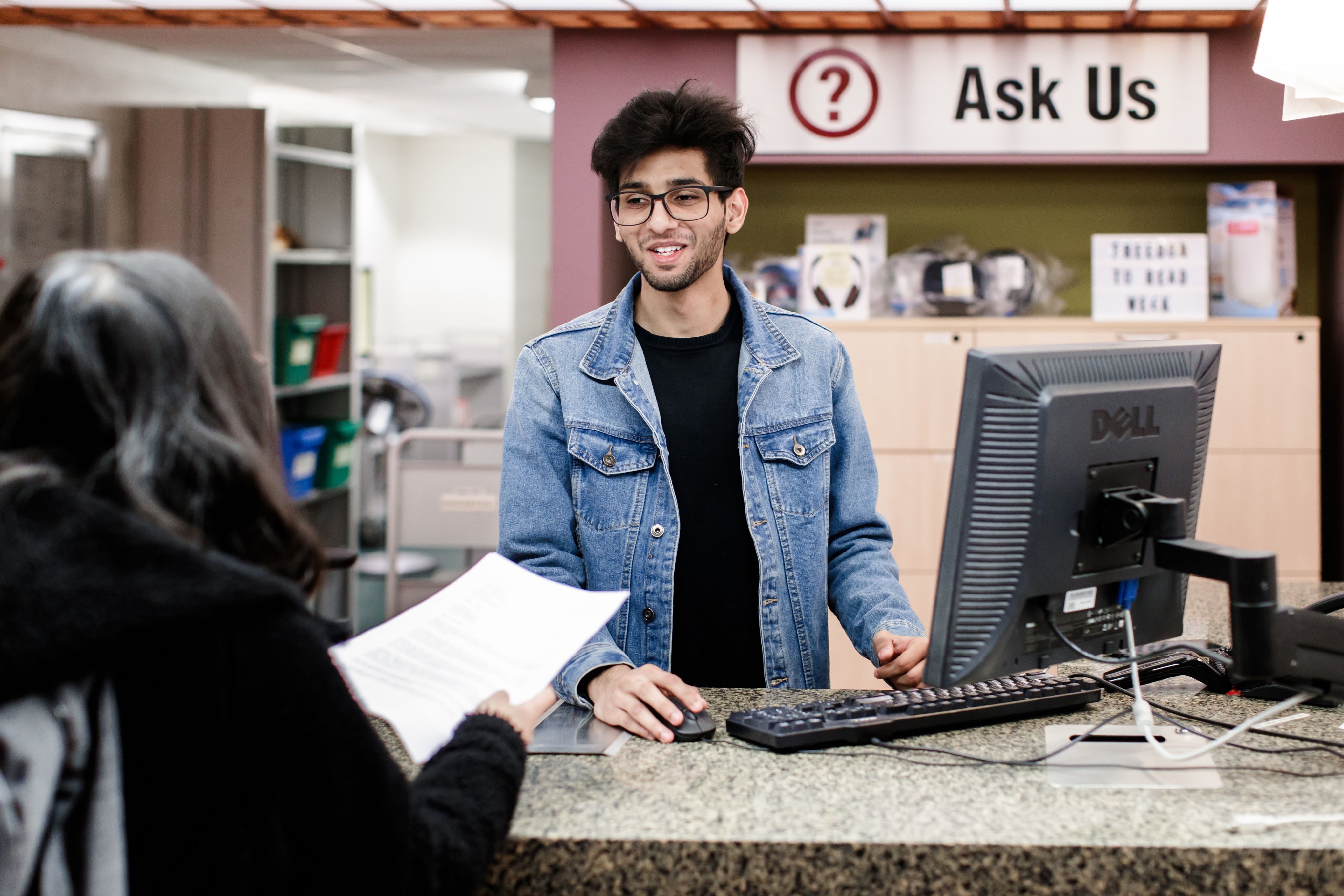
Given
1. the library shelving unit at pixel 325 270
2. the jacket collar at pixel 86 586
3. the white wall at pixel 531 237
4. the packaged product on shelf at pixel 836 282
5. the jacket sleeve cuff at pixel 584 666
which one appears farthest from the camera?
the white wall at pixel 531 237

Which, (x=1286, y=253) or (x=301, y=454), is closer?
(x=1286, y=253)

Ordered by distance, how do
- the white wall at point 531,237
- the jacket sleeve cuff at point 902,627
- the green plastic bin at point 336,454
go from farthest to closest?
the white wall at point 531,237 < the green plastic bin at point 336,454 < the jacket sleeve cuff at point 902,627

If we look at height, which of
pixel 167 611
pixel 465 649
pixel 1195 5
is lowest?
pixel 465 649

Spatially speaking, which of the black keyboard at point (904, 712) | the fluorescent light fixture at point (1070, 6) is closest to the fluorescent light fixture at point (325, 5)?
the fluorescent light fixture at point (1070, 6)

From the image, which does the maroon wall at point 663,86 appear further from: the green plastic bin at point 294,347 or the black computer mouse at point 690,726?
the black computer mouse at point 690,726

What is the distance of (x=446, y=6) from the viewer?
3.50 metres

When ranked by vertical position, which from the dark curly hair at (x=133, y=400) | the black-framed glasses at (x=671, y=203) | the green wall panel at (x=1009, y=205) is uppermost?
the green wall panel at (x=1009, y=205)

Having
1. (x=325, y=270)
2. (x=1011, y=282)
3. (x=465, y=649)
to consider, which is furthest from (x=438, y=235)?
(x=465, y=649)

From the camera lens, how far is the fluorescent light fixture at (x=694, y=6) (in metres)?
3.38

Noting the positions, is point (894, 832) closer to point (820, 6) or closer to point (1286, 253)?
point (820, 6)

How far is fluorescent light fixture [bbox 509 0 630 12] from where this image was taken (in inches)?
135

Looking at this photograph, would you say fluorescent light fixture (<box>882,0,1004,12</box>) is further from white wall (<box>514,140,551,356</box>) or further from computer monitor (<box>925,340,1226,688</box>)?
white wall (<box>514,140,551,356</box>)

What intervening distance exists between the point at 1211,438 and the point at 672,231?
7.88ft

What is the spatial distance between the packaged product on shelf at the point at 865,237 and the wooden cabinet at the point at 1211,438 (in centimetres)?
19
